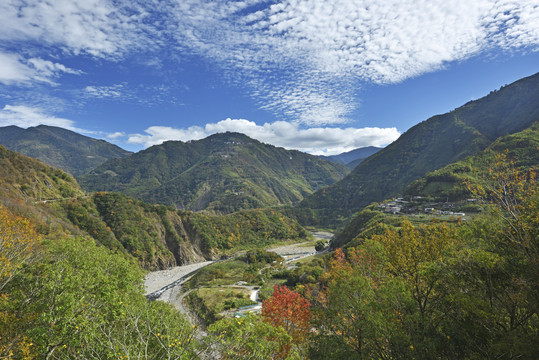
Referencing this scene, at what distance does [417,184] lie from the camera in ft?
474

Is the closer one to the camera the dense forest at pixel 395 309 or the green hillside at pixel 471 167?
the dense forest at pixel 395 309

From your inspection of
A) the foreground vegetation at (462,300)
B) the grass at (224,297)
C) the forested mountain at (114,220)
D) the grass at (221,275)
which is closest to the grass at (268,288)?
the grass at (224,297)

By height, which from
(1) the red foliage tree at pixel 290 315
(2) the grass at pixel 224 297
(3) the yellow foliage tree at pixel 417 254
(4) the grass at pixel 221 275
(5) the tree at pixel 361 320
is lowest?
(4) the grass at pixel 221 275

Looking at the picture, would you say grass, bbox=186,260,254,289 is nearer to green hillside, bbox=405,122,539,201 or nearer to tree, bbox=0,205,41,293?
tree, bbox=0,205,41,293

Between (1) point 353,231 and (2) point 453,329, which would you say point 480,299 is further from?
(1) point 353,231

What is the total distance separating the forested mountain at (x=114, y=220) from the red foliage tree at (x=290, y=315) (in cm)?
5706

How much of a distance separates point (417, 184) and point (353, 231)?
6402cm

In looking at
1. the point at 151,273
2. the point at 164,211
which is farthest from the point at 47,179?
the point at 151,273

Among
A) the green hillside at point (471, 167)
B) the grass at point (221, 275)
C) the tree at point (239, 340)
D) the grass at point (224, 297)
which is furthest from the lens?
the green hillside at point (471, 167)

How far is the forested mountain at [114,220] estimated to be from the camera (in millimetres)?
75719

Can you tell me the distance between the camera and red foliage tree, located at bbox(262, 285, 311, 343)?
2734 centimetres

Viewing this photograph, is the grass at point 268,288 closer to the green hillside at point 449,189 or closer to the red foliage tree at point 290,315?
the red foliage tree at point 290,315

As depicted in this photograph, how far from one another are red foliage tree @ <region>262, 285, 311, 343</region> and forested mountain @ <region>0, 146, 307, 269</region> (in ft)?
187

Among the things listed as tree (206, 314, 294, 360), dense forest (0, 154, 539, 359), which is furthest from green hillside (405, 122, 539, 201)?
tree (206, 314, 294, 360)
